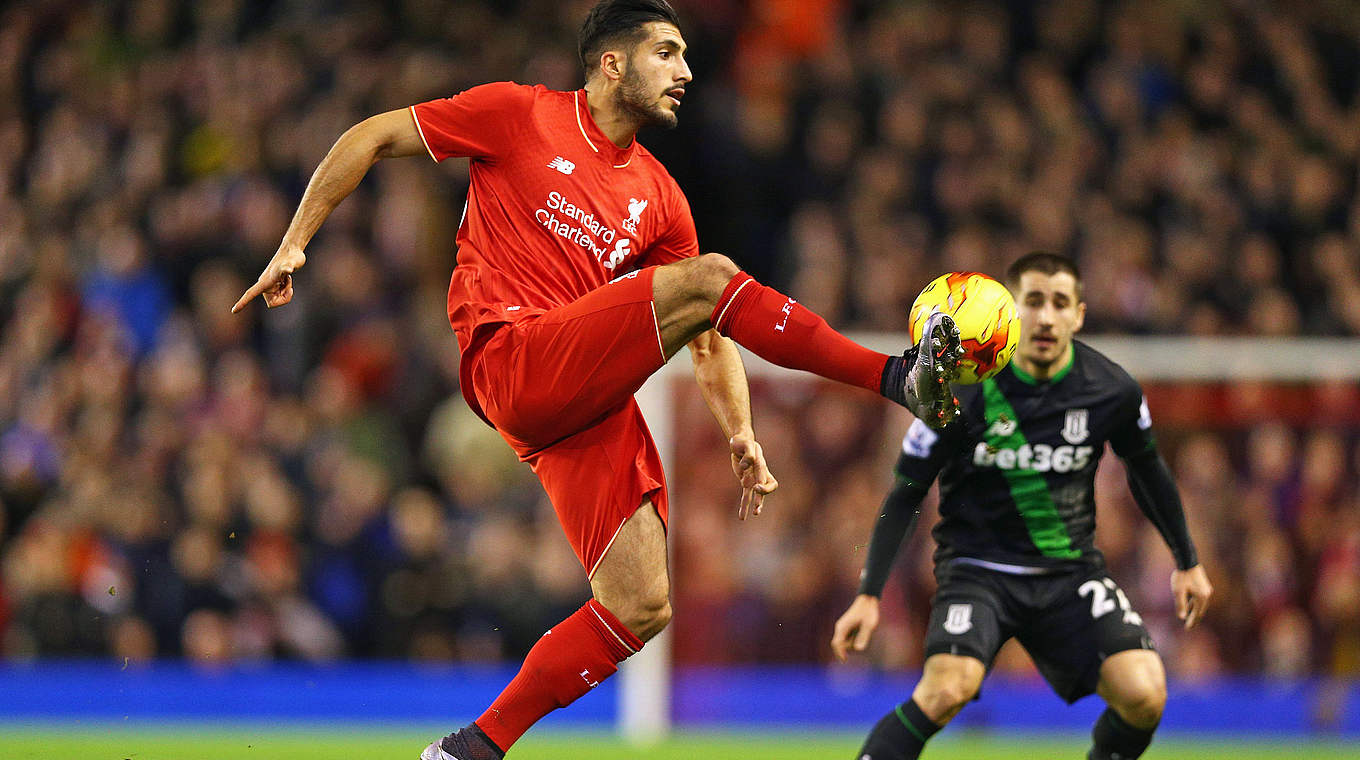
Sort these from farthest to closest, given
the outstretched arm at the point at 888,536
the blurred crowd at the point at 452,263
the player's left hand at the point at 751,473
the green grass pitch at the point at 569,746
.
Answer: the blurred crowd at the point at 452,263, the green grass pitch at the point at 569,746, the outstretched arm at the point at 888,536, the player's left hand at the point at 751,473

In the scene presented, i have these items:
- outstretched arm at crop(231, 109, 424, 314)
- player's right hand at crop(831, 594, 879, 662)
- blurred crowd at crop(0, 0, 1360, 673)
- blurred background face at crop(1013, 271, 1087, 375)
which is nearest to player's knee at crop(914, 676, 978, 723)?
player's right hand at crop(831, 594, 879, 662)

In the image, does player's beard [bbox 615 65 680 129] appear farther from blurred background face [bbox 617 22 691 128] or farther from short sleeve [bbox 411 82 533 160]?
short sleeve [bbox 411 82 533 160]

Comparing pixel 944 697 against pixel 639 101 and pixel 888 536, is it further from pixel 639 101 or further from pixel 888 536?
pixel 639 101

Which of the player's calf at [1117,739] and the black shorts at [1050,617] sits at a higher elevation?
the black shorts at [1050,617]

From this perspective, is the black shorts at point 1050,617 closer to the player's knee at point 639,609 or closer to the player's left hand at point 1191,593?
the player's left hand at point 1191,593

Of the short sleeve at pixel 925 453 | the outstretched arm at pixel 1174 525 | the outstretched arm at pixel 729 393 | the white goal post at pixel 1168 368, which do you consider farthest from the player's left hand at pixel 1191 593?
the white goal post at pixel 1168 368

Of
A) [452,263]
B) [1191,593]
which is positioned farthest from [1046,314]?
[452,263]

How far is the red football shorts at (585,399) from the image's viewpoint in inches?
A: 193

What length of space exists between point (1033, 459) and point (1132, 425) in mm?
412

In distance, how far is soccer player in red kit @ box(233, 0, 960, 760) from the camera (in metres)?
4.96

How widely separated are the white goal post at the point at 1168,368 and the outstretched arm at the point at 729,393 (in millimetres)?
4708

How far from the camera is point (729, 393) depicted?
5.67 metres

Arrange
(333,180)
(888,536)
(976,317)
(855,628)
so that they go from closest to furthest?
1. (976,317)
2. (333,180)
3. (855,628)
4. (888,536)

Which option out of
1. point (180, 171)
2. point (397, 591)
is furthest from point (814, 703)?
point (180, 171)
